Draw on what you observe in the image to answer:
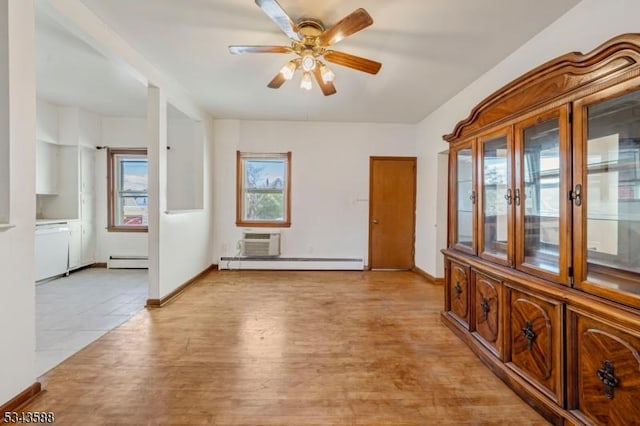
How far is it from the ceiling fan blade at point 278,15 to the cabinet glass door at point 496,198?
171 cm

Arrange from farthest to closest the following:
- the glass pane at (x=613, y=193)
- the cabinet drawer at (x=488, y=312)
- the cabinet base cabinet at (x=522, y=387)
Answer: the cabinet drawer at (x=488, y=312)
the cabinet base cabinet at (x=522, y=387)
the glass pane at (x=613, y=193)

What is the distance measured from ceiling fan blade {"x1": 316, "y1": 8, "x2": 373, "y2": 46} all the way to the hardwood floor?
239 cm

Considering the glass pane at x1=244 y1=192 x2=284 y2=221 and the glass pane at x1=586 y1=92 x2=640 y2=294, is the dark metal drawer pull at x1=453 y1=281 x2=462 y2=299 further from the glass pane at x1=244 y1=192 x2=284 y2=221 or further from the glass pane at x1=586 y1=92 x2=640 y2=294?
the glass pane at x1=244 y1=192 x2=284 y2=221

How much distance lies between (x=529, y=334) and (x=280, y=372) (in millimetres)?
1657

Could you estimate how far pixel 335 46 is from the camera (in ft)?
9.05

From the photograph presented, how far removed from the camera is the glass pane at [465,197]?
9.02ft

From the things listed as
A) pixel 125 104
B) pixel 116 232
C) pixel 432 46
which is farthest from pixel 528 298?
pixel 116 232

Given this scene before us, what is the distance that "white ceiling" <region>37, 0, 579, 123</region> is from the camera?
221 centimetres

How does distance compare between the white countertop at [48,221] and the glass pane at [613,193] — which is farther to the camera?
the white countertop at [48,221]

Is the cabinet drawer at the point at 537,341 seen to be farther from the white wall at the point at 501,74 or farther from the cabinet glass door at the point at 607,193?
the white wall at the point at 501,74

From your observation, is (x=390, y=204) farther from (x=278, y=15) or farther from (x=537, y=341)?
(x=278, y=15)

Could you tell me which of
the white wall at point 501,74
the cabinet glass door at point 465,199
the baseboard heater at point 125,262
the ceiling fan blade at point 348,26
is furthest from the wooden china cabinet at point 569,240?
the baseboard heater at point 125,262

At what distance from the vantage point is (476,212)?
2562mm

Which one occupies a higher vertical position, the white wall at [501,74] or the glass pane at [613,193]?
the white wall at [501,74]
